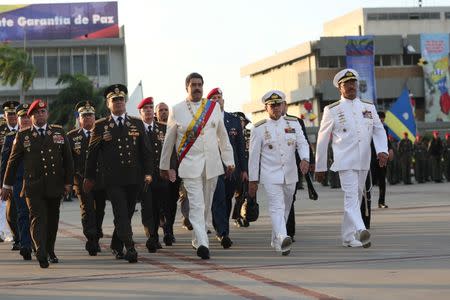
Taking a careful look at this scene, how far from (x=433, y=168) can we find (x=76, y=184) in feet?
74.9

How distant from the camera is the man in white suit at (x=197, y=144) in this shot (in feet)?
37.9

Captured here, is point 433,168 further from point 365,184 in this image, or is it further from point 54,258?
point 54,258

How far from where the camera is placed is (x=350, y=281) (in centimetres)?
867

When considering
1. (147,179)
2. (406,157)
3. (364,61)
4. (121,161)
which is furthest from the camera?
(364,61)

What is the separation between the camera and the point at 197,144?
459 inches

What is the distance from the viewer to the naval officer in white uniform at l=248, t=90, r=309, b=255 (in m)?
11.9

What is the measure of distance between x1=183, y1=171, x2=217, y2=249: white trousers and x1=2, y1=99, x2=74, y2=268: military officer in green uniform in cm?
141

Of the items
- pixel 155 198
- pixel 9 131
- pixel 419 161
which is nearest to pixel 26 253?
pixel 155 198

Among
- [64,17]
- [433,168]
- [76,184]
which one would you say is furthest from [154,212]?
[64,17]

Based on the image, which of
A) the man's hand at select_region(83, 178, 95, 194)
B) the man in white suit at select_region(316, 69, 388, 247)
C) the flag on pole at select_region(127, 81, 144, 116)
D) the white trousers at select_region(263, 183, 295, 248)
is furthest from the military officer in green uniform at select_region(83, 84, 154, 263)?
the flag on pole at select_region(127, 81, 144, 116)

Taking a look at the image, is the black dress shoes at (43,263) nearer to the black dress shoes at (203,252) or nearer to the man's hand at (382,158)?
the black dress shoes at (203,252)

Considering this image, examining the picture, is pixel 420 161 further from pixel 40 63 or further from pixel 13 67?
pixel 40 63

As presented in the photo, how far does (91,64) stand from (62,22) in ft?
14.9

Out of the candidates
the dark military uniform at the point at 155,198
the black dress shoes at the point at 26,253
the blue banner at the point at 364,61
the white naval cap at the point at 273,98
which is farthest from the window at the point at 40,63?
the white naval cap at the point at 273,98
